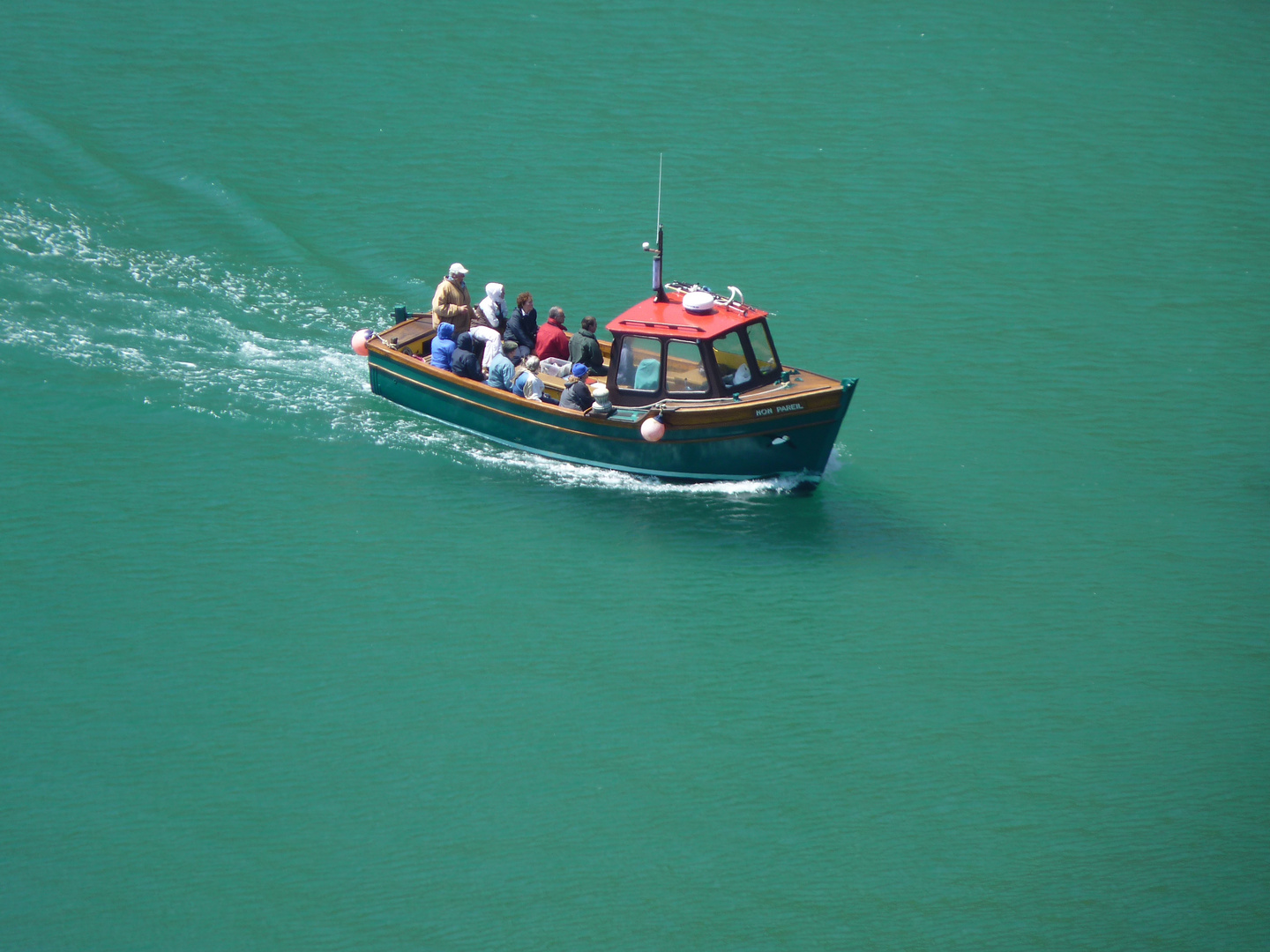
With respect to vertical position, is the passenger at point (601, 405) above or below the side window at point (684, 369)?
below

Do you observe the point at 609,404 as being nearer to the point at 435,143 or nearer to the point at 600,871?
the point at 600,871

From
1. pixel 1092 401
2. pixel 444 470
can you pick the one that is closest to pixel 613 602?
pixel 444 470

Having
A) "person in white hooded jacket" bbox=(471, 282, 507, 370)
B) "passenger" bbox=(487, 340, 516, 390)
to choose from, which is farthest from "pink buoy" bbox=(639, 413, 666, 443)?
"person in white hooded jacket" bbox=(471, 282, 507, 370)

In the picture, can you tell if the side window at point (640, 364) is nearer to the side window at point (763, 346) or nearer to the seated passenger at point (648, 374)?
the seated passenger at point (648, 374)

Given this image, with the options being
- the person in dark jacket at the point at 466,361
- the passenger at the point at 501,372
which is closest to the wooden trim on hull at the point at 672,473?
the passenger at the point at 501,372

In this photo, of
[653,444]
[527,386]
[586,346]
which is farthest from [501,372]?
[653,444]

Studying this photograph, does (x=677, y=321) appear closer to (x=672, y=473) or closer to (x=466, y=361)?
(x=672, y=473)
